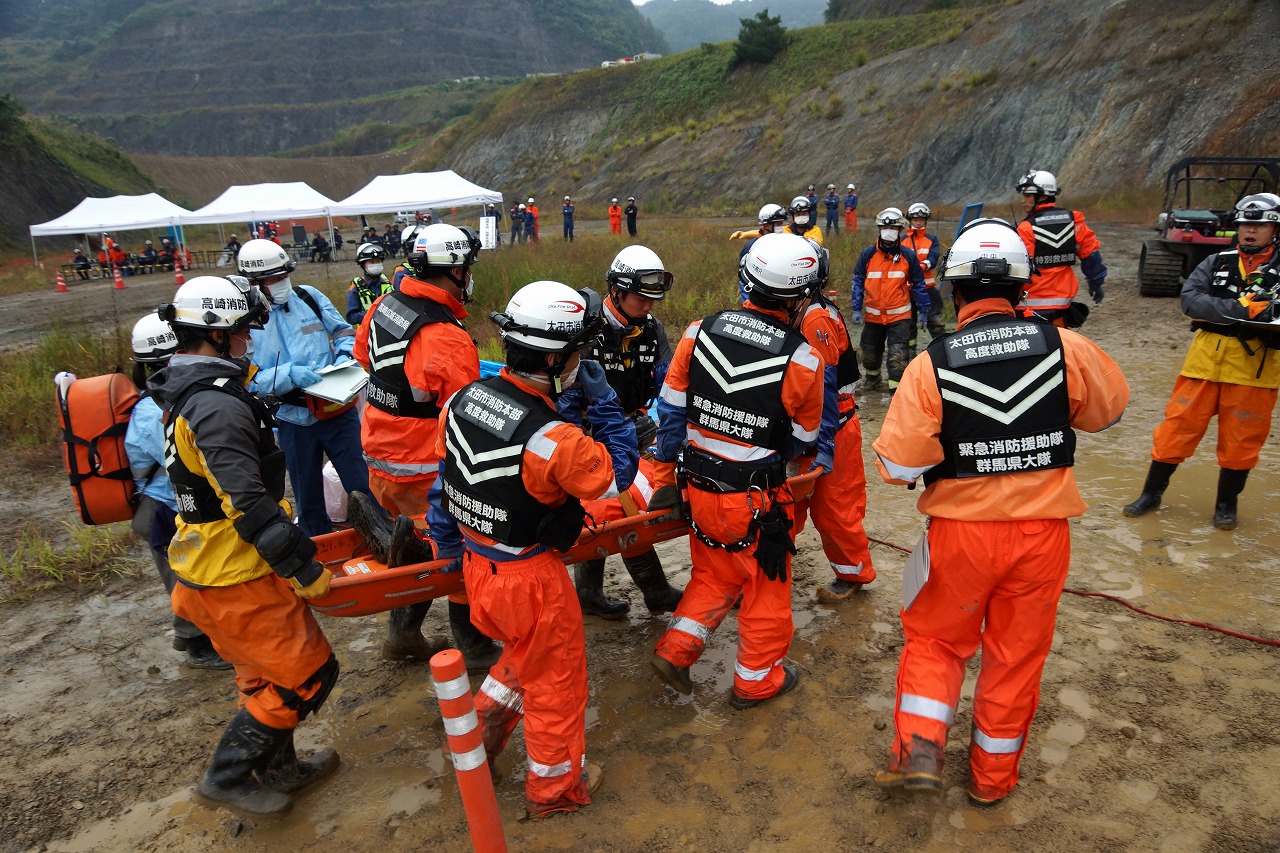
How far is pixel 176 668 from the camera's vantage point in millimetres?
4539

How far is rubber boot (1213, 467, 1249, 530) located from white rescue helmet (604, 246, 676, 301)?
4008 mm

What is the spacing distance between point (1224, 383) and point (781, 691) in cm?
374

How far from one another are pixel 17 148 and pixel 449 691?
44.3 metres

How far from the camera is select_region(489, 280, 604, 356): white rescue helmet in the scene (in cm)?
298

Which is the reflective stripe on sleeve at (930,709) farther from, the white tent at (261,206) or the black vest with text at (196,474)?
the white tent at (261,206)

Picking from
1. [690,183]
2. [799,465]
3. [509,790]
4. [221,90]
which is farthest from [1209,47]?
[221,90]

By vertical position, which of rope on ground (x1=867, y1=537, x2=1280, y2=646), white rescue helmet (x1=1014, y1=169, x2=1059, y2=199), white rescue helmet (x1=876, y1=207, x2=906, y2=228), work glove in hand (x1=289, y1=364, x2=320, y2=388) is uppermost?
white rescue helmet (x1=1014, y1=169, x2=1059, y2=199)

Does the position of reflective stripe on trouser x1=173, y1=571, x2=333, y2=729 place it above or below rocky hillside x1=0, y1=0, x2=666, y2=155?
below

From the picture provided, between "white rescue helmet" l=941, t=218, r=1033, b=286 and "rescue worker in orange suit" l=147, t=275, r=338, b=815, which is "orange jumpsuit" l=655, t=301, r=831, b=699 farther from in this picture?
"rescue worker in orange suit" l=147, t=275, r=338, b=815

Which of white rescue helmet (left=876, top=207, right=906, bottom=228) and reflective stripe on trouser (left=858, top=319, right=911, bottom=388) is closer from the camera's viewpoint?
white rescue helmet (left=876, top=207, right=906, bottom=228)

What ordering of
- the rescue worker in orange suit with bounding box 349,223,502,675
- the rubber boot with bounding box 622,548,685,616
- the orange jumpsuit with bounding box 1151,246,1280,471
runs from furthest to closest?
1. the orange jumpsuit with bounding box 1151,246,1280,471
2. the rubber boot with bounding box 622,548,685,616
3. the rescue worker in orange suit with bounding box 349,223,502,675

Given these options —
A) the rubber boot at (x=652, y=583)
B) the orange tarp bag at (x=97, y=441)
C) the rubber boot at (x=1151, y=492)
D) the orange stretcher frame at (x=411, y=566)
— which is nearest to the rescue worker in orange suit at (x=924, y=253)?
the rubber boot at (x=1151, y=492)

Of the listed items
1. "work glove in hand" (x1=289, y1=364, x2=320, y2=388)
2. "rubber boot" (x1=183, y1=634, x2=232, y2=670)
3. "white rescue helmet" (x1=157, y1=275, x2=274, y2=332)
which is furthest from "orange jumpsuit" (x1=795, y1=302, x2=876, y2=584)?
"rubber boot" (x1=183, y1=634, x2=232, y2=670)

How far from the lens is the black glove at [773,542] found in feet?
11.6
